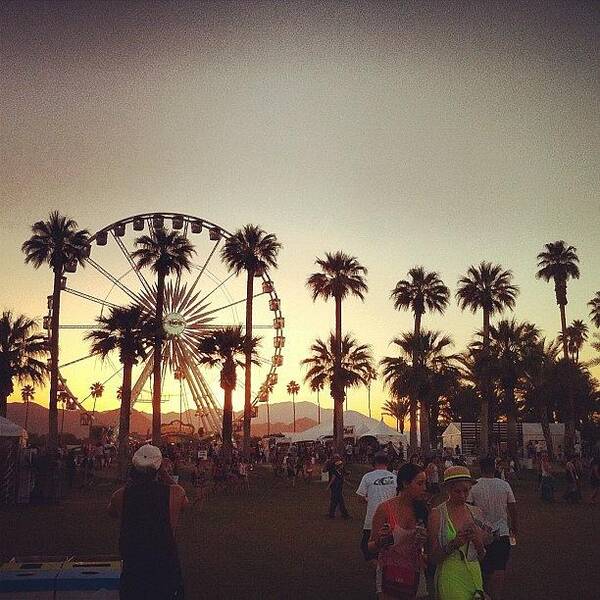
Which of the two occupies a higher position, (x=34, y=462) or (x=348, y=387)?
(x=348, y=387)

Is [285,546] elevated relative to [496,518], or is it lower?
lower

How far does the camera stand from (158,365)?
154ft

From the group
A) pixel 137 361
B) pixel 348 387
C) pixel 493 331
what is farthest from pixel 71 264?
pixel 493 331

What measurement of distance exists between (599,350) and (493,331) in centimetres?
681

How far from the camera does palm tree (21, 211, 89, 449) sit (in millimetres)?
45594

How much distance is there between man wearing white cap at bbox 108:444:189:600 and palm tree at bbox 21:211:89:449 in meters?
42.3

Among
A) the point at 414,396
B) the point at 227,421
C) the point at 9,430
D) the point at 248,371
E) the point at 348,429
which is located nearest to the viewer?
the point at 9,430

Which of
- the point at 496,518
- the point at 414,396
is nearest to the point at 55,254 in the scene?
the point at 414,396

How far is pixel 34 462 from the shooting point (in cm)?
2711

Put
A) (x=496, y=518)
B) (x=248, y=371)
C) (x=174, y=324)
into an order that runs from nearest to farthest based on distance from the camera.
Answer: (x=496, y=518) → (x=248, y=371) → (x=174, y=324)

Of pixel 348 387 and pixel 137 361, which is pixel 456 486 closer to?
pixel 137 361

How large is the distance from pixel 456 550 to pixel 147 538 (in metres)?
1.95

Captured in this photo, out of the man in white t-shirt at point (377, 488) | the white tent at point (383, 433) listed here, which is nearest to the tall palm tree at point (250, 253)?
the white tent at point (383, 433)

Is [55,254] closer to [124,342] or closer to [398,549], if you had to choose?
[124,342]
